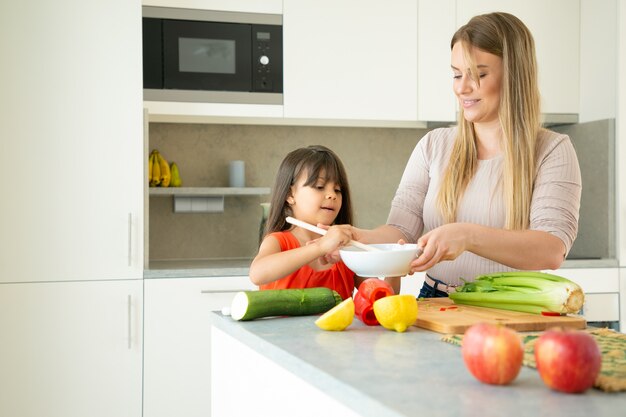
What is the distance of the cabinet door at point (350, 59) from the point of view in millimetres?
3451

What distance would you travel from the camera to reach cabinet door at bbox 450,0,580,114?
3.73 metres

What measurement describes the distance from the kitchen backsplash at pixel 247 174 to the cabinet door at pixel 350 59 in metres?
0.43

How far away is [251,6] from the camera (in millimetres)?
3383

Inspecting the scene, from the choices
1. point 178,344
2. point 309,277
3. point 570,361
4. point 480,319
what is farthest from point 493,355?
point 178,344

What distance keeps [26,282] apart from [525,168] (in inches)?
75.0

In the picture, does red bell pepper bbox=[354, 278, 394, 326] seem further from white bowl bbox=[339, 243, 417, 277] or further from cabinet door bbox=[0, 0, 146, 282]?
cabinet door bbox=[0, 0, 146, 282]

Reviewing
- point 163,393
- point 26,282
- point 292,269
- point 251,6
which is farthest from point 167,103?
point 292,269

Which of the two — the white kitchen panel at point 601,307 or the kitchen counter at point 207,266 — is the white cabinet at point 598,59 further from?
the white kitchen panel at point 601,307

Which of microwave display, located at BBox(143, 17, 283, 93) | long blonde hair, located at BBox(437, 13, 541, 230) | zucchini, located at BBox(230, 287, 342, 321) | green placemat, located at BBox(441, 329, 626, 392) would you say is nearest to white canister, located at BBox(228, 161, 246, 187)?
microwave display, located at BBox(143, 17, 283, 93)

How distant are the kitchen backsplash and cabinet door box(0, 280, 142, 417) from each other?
0.76 metres

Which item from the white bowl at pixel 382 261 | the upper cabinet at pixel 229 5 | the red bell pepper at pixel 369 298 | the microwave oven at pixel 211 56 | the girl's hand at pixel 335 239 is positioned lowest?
the red bell pepper at pixel 369 298

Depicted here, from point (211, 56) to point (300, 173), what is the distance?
4.46ft

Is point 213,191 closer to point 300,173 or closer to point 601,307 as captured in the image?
point 300,173

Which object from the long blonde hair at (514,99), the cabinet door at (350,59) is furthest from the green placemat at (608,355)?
the cabinet door at (350,59)
